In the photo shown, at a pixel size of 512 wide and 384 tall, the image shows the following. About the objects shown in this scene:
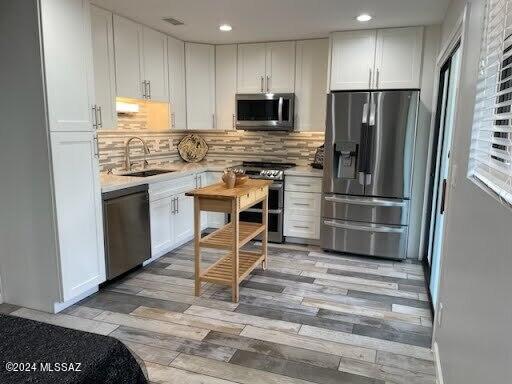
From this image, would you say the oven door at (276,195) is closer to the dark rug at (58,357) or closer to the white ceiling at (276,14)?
the white ceiling at (276,14)

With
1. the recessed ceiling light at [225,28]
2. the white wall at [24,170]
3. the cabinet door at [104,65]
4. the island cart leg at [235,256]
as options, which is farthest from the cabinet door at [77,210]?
the recessed ceiling light at [225,28]

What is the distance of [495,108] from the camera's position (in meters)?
1.46

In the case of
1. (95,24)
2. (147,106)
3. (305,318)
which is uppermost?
(95,24)

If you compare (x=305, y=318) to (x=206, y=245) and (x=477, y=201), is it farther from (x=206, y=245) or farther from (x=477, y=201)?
(x=477, y=201)

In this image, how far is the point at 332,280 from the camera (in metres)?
3.56

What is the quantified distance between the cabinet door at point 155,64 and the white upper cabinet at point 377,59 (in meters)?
1.84

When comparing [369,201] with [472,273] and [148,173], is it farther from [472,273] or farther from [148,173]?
[472,273]

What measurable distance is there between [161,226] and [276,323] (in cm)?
175

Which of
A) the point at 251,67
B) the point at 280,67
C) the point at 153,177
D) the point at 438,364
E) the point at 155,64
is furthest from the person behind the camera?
the point at 251,67

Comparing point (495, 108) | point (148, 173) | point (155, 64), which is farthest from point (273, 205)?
point (495, 108)

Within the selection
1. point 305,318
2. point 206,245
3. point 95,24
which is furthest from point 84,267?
point 95,24

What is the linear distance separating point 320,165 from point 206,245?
6.63 ft

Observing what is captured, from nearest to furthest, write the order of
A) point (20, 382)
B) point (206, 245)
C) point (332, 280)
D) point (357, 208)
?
point (20, 382)
point (206, 245)
point (332, 280)
point (357, 208)

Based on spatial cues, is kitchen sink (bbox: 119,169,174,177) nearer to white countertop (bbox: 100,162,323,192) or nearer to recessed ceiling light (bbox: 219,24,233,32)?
white countertop (bbox: 100,162,323,192)
